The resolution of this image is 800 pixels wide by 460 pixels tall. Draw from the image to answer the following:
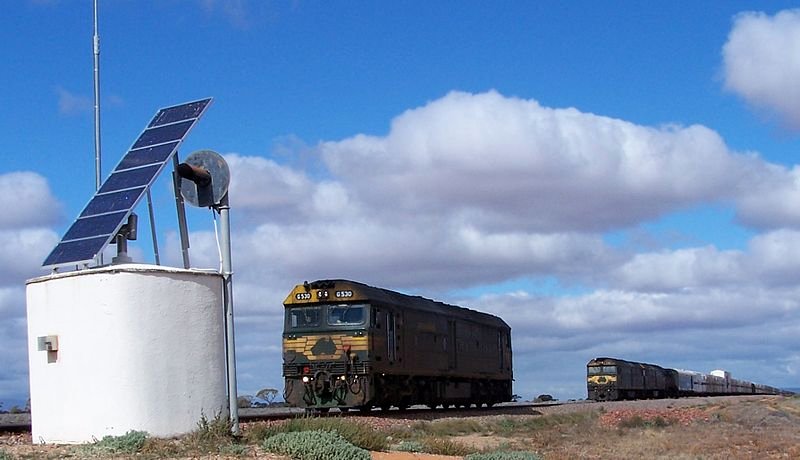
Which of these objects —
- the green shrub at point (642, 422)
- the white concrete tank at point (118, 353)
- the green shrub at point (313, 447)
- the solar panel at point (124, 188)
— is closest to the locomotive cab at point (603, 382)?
the green shrub at point (642, 422)

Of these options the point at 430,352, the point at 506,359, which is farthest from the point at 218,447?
the point at 506,359

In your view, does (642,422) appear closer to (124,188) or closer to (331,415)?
(331,415)

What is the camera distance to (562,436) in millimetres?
21375

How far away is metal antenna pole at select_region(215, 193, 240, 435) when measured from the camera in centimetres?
1223

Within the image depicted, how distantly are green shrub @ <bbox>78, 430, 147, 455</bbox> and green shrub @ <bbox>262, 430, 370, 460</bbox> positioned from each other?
53.9 inches

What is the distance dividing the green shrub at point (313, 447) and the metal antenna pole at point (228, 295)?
0.99 meters

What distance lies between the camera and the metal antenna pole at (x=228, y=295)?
12234mm

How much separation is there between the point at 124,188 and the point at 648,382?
179ft

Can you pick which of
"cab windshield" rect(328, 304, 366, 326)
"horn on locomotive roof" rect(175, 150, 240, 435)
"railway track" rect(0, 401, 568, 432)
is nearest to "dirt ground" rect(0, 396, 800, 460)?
"railway track" rect(0, 401, 568, 432)

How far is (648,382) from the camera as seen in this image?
206 feet

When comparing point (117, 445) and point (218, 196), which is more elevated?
point (218, 196)

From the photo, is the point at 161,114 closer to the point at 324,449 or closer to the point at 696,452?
the point at 324,449

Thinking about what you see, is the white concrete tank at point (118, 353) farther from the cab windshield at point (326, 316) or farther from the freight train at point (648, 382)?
the freight train at point (648, 382)

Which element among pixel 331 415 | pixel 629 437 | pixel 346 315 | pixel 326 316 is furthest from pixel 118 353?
pixel 326 316
